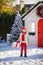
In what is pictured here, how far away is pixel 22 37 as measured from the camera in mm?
17734

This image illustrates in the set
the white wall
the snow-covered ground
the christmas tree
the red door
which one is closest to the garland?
the white wall

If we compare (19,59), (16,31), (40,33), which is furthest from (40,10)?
(19,59)

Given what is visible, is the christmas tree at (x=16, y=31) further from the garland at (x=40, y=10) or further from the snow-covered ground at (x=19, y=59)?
the snow-covered ground at (x=19, y=59)

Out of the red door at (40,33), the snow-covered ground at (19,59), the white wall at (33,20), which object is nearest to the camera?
the snow-covered ground at (19,59)

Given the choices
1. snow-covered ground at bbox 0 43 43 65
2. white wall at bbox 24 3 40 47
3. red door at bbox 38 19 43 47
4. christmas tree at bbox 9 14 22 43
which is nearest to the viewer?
snow-covered ground at bbox 0 43 43 65

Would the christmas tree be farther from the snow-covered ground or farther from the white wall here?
the snow-covered ground

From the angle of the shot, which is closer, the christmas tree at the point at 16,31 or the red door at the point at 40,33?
the red door at the point at 40,33

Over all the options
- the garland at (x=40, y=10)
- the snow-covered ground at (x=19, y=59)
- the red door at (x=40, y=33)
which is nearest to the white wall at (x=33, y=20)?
the red door at (x=40, y=33)

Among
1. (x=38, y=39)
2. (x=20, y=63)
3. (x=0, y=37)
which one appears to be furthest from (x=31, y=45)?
(x=20, y=63)

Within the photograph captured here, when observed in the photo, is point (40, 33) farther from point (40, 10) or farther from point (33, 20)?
point (40, 10)

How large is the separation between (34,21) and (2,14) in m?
7.69

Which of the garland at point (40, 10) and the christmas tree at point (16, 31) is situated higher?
the garland at point (40, 10)

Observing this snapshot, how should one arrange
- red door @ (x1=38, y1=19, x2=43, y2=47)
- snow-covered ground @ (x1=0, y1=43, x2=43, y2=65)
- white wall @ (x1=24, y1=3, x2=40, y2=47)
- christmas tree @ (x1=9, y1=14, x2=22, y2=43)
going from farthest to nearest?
1. christmas tree @ (x1=9, y1=14, x2=22, y2=43)
2. white wall @ (x1=24, y1=3, x2=40, y2=47)
3. red door @ (x1=38, y1=19, x2=43, y2=47)
4. snow-covered ground @ (x1=0, y1=43, x2=43, y2=65)

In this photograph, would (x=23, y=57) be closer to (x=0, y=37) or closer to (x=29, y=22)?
(x=29, y=22)
